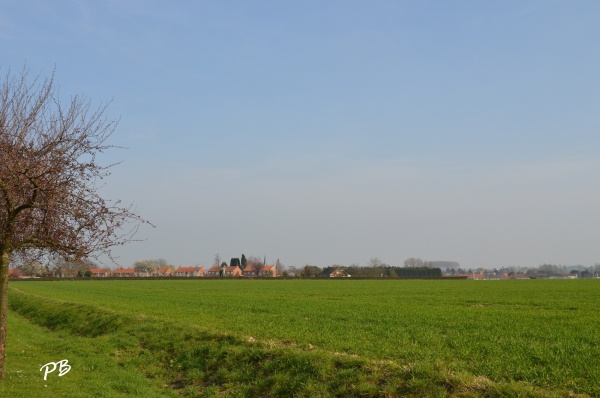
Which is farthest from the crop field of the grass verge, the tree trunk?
the tree trunk

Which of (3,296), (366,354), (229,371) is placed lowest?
(229,371)

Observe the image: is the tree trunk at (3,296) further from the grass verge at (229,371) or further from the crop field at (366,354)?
the crop field at (366,354)

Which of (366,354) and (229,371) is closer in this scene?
(229,371)

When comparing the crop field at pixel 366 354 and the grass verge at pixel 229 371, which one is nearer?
the grass verge at pixel 229 371

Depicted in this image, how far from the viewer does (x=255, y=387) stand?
1355 centimetres

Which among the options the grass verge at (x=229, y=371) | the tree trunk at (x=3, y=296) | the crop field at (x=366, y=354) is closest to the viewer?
the grass verge at (x=229, y=371)

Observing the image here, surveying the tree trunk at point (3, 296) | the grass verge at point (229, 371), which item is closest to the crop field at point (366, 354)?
the grass verge at point (229, 371)

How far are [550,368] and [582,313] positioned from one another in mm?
19130

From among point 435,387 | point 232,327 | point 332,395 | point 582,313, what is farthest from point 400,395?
point 582,313

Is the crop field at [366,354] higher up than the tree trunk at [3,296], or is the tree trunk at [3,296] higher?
the tree trunk at [3,296]

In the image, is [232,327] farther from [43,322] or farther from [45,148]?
[43,322]

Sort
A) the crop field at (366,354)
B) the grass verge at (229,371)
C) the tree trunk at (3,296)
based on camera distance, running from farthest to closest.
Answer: the tree trunk at (3,296), the crop field at (366,354), the grass verge at (229,371)

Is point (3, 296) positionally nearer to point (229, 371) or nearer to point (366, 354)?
point (229, 371)

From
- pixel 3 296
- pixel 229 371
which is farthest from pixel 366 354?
pixel 3 296
